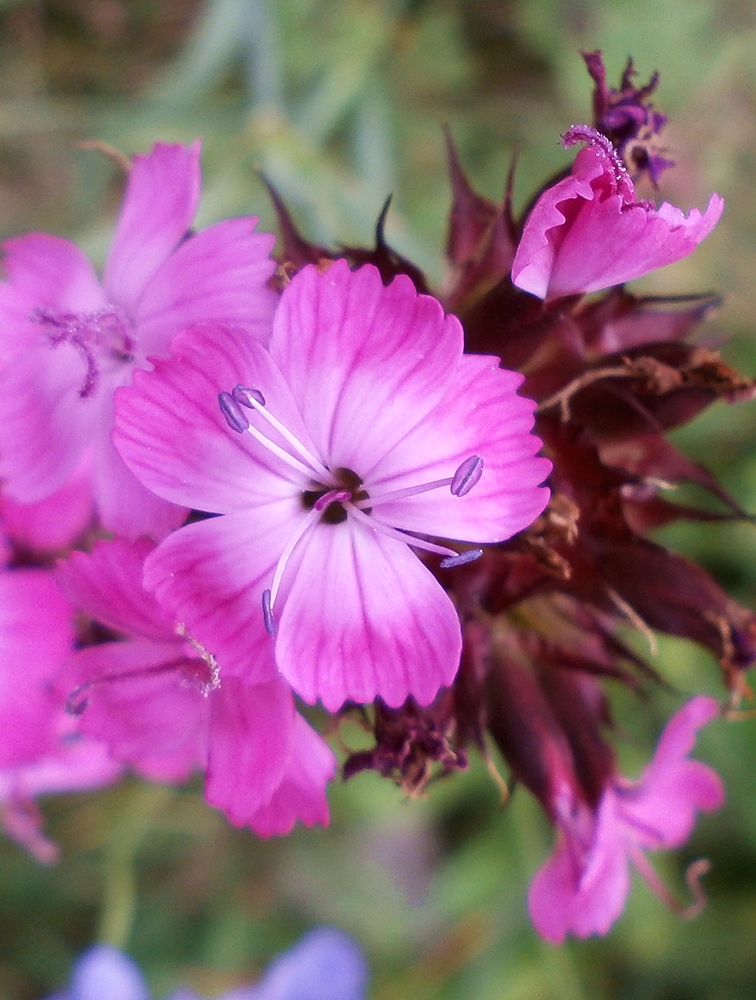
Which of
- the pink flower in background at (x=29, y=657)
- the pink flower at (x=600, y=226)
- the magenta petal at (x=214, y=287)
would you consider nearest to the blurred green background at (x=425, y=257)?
the pink flower in background at (x=29, y=657)

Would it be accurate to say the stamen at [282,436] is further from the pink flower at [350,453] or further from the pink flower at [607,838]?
the pink flower at [607,838]

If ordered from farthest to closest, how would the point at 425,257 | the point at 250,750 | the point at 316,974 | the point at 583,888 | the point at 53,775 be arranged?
the point at 425,257 < the point at 316,974 < the point at 53,775 < the point at 583,888 < the point at 250,750

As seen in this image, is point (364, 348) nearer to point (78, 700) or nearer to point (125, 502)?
point (125, 502)

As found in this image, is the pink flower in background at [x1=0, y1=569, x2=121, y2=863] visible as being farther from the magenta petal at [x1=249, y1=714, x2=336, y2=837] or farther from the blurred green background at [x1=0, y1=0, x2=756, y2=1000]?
the blurred green background at [x1=0, y1=0, x2=756, y2=1000]

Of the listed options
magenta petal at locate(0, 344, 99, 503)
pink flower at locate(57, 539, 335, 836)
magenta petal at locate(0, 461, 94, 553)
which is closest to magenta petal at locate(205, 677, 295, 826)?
pink flower at locate(57, 539, 335, 836)

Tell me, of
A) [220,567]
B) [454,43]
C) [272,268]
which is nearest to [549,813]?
[220,567]

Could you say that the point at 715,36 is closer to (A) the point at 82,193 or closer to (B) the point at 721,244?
(B) the point at 721,244

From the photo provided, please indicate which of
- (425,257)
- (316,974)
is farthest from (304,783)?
(425,257)
